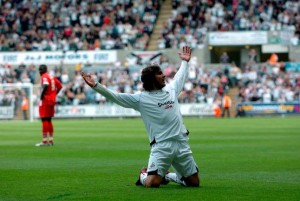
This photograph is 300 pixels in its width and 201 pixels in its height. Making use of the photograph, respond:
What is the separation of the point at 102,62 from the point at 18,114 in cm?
810

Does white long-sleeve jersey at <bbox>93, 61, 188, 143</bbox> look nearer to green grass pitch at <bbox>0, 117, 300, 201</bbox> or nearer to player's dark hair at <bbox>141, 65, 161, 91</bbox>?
player's dark hair at <bbox>141, 65, 161, 91</bbox>

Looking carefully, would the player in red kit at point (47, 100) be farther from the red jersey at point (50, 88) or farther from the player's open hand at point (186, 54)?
the player's open hand at point (186, 54)

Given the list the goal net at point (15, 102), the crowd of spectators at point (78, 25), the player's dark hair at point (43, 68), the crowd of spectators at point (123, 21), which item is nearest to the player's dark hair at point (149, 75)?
the player's dark hair at point (43, 68)

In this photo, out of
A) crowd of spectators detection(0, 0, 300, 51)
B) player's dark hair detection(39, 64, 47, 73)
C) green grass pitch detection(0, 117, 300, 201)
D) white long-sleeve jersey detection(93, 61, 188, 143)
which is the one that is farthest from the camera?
crowd of spectators detection(0, 0, 300, 51)

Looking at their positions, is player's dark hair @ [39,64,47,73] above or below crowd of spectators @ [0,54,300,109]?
above

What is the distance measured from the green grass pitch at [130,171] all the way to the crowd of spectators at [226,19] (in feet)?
103

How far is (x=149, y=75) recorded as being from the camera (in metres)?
11.9

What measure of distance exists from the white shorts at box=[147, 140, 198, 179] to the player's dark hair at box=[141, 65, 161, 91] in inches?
33.2

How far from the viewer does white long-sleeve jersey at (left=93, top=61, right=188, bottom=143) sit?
12.0 meters

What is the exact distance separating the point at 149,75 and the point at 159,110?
0.54 metres

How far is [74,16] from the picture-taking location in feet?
201

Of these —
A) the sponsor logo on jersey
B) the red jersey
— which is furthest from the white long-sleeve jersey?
the red jersey

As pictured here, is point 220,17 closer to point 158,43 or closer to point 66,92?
point 158,43

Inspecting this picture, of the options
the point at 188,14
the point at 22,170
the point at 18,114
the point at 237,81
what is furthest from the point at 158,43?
the point at 22,170
